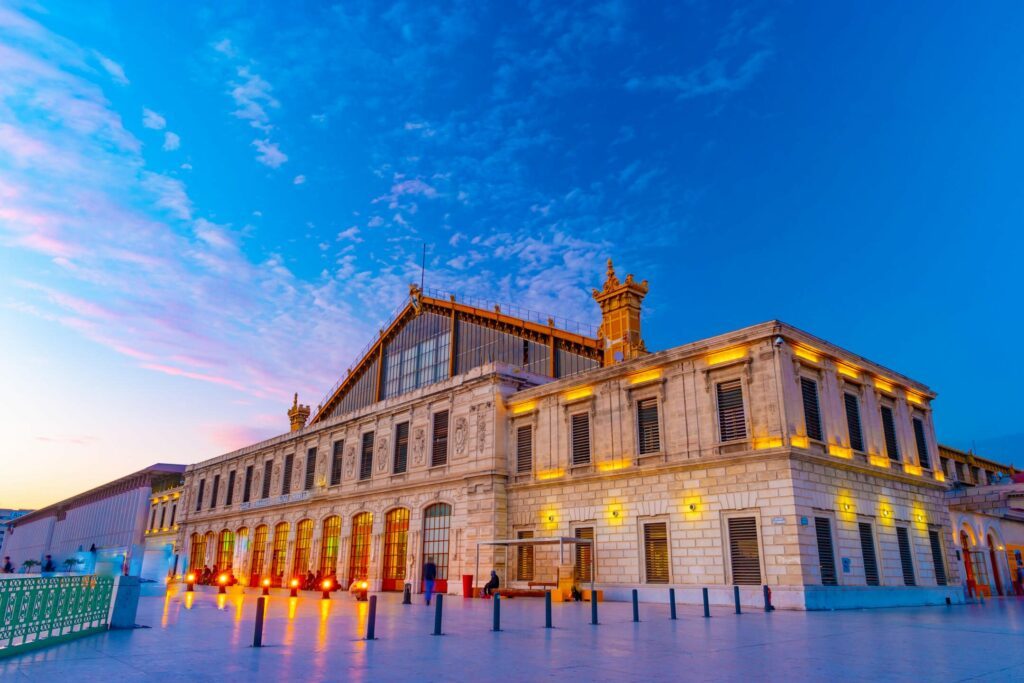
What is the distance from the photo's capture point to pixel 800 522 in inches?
916

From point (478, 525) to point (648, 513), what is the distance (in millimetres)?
9972

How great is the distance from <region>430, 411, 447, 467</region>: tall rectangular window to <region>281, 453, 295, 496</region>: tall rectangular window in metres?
17.4

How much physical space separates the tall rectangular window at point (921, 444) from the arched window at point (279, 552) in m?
40.4

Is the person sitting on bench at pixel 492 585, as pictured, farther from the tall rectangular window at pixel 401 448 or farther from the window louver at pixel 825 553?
the window louver at pixel 825 553

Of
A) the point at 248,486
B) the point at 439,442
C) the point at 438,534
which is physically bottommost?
the point at 438,534

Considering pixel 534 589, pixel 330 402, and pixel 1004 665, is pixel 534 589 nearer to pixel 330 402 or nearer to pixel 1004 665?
pixel 1004 665

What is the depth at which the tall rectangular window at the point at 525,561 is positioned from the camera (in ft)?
108

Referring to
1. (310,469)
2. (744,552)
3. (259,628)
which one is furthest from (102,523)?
(259,628)

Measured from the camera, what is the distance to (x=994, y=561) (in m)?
37.6

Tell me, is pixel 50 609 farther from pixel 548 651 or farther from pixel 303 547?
pixel 303 547

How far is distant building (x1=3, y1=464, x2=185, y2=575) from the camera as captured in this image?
7369cm

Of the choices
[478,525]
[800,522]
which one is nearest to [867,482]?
[800,522]

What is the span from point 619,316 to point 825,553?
804 inches

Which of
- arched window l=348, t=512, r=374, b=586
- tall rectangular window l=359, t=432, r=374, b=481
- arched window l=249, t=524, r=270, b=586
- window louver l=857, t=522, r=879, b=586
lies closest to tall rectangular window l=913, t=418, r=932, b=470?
window louver l=857, t=522, r=879, b=586
